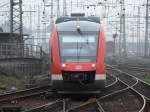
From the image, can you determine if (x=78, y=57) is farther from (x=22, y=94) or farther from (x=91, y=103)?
(x=22, y=94)

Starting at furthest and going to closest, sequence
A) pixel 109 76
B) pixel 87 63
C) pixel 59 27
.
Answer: pixel 109 76 → pixel 59 27 → pixel 87 63

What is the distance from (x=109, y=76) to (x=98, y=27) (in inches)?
461

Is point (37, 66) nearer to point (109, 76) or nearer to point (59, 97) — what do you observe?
point (109, 76)

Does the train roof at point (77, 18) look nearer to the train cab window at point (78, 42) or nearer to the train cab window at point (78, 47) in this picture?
the train cab window at point (78, 42)

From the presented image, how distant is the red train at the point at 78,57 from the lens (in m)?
16.0

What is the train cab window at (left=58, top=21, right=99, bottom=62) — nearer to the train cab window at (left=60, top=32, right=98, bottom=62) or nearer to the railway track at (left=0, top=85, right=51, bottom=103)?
the train cab window at (left=60, top=32, right=98, bottom=62)

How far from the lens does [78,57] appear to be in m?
16.3

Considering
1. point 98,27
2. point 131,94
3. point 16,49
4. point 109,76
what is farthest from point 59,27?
point 16,49

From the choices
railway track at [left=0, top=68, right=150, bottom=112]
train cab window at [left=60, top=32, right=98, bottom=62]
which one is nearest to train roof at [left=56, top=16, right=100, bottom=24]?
train cab window at [left=60, top=32, right=98, bottom=62]

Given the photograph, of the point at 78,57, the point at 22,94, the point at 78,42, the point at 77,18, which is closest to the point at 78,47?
the point at 78,42

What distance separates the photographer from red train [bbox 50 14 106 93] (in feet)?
52.4

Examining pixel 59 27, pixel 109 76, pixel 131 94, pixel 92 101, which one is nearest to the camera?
pixel 92 101

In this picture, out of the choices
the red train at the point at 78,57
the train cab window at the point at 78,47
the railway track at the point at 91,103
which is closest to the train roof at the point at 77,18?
the red train at the point at 78,57

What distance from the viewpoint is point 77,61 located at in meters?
16.1
